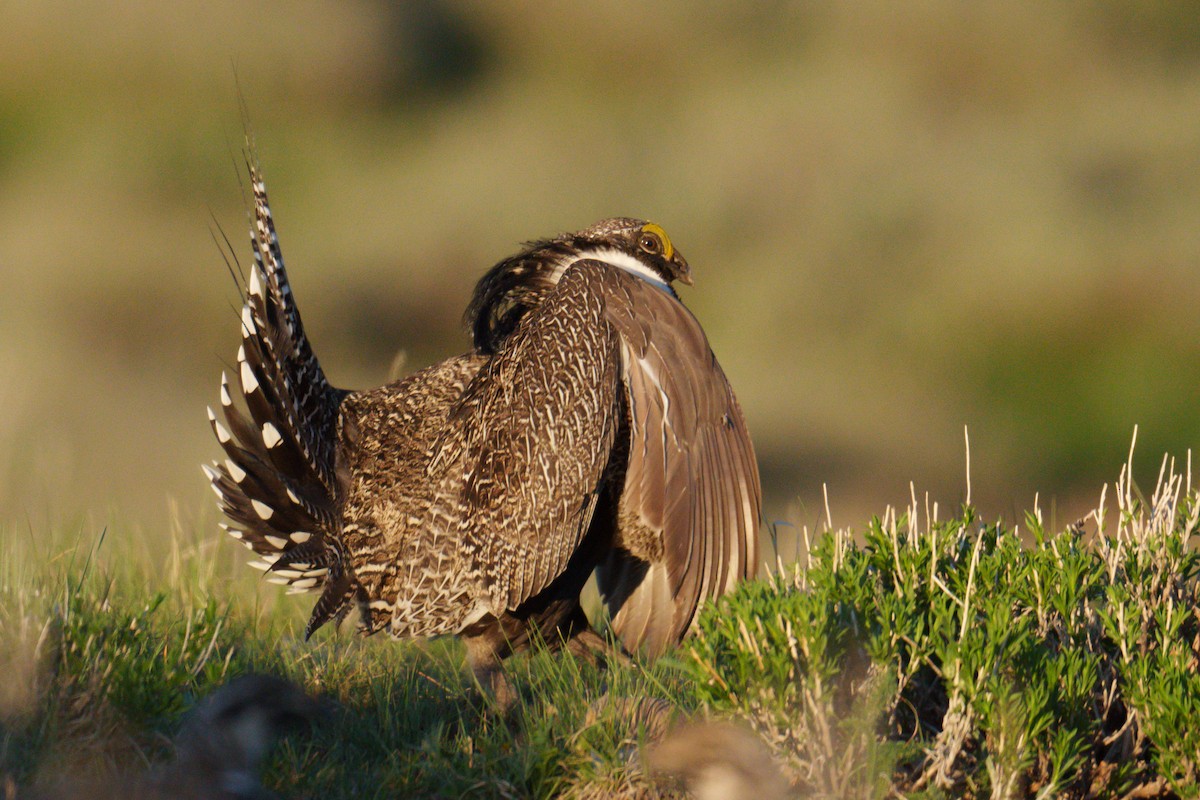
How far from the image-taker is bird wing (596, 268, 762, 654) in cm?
384

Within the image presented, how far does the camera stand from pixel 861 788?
2703mm

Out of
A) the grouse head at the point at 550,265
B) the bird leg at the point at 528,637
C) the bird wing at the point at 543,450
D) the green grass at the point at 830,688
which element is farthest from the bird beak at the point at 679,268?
the green grass at the point at 830,688

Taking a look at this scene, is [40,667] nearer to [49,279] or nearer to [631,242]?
[631,242]

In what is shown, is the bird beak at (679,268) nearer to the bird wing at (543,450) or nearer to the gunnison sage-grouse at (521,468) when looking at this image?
the gunnison sage-grouse at (521,468)

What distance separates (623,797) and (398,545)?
1.52 metres

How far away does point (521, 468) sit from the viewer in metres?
3.91

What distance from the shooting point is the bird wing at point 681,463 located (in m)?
3.84

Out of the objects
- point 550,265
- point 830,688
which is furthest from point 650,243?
point 830,688

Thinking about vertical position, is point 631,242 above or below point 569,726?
above

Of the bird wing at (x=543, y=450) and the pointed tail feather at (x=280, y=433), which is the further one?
the pointed tail feather at (x=280, y=433)

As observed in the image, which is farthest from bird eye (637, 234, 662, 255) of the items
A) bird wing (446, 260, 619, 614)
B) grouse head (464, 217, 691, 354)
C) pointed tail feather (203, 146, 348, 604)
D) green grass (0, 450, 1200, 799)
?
green grass (0, 450, 1200, 799)

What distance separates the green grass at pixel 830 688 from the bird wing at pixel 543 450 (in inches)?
16.2

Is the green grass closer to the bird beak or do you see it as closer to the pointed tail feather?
the pointed tail feather

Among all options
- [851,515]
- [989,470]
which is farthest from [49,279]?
[989,470]
